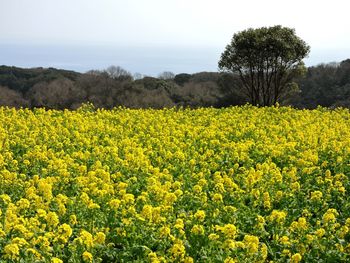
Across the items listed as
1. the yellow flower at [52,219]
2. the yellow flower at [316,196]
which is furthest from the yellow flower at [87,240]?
the yellow flower at [316,196]

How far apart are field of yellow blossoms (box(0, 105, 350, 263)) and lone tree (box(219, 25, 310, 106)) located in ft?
50.4

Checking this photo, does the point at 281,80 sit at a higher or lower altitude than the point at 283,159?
higher

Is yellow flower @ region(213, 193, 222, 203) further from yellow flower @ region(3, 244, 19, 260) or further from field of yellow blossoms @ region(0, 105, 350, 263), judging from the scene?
yellow flower @ region(3, 244, 19, 260)

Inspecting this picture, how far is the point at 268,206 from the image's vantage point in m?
8.95

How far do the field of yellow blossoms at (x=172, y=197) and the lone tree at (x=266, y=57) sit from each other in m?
15.4

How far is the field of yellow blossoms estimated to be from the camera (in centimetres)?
671

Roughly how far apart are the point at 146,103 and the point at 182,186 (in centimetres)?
2854

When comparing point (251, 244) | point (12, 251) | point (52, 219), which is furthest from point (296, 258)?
point (12, 251)

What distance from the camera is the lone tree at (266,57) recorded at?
31359 mm

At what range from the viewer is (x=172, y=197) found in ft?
27.0

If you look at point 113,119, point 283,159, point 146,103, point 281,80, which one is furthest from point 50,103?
point 283,159

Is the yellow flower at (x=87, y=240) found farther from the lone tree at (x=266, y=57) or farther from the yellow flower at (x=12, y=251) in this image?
the lone tree at (x=266, y=57)

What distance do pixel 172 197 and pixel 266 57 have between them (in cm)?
2502

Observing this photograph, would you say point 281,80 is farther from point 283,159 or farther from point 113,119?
point 283,159
